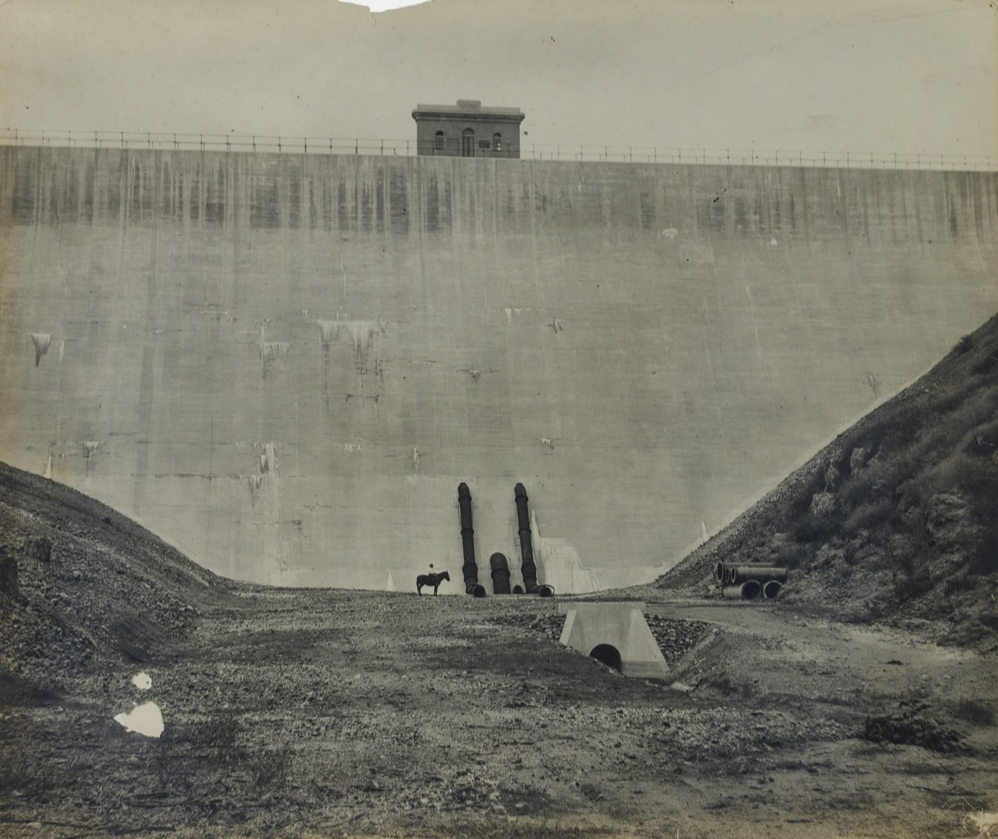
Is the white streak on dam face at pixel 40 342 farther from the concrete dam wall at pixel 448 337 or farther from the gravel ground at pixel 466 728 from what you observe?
the gravel ground at pixel 466 728

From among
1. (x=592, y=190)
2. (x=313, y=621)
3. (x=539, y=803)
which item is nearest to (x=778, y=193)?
(x=592, y=190)

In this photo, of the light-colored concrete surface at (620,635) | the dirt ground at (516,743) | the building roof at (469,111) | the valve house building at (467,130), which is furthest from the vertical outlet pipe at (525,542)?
the building roof at (469,111)

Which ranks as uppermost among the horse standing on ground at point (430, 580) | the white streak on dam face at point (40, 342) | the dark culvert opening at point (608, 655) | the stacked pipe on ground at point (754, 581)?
the white streak on dam face at point (40, 342)

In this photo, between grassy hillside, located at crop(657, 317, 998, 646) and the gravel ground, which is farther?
grassy hillside, located at crop(657, 317, 998, 646)

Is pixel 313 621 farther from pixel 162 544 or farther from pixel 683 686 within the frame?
pixel 162 544

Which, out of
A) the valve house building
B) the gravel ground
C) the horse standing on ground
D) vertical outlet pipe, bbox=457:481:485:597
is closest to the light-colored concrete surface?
the gravel ground

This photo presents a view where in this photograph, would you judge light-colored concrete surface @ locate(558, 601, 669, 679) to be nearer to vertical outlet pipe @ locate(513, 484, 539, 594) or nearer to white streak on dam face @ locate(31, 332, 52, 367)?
vertical outlet pipe @ locate(513, 484, 539, 594)
